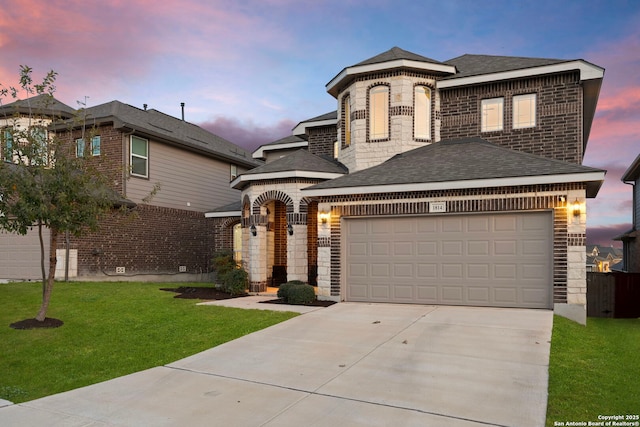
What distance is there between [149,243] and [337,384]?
15999 mm

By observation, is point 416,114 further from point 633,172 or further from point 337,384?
point 633,172

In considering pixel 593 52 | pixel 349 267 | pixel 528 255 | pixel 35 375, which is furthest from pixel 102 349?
pixel 593 52

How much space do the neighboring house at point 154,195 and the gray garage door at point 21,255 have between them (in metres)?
0.40

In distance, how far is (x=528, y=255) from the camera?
1098 centimetres

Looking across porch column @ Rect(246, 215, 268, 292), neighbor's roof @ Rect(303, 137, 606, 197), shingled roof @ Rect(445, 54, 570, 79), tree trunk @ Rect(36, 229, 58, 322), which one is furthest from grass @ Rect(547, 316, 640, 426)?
tree trunk @ Rect(36, 229, 58, 322)

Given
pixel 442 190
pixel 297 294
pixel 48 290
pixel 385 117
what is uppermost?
pixel 385 117

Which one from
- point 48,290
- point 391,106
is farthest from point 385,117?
point 48,290

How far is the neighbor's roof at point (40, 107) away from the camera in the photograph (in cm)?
983

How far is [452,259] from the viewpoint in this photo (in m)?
11.6

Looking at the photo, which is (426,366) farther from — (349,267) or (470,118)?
(470,118)

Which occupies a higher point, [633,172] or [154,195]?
[633,172]

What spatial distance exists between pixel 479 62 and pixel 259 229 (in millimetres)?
10361

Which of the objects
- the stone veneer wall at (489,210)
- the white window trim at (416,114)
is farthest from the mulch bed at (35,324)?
the white window trim at (416,114)

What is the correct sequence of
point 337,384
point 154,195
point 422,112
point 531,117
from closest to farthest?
point 337,384 < point 531,117 < point 422,112 < point 154,195
